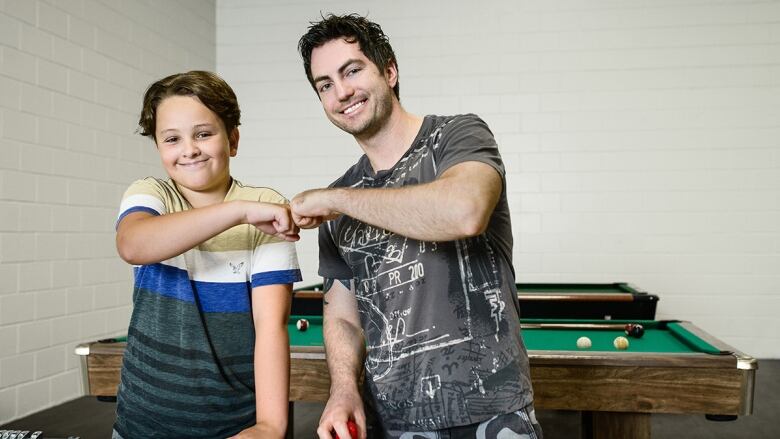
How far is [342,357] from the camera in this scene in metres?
1.59

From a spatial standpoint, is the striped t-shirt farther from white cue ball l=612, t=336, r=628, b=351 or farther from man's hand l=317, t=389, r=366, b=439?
white cue ball l=612, t=336, r=628, b=351

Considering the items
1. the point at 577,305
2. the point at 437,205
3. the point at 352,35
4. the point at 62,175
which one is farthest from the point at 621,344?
the point at 62,175

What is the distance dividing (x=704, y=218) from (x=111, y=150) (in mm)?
4971

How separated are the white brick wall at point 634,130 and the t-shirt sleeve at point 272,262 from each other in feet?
14.8

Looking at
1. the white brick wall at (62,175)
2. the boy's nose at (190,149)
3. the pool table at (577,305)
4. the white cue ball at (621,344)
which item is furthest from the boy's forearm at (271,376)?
the white brick wall at (62,175)

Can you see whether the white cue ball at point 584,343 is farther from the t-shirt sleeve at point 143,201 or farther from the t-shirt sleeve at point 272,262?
the t-shirt sleeve at point 143,201

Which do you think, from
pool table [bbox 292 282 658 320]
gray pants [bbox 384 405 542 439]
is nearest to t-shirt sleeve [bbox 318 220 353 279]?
gray pants [bbox 384 405 542 439]

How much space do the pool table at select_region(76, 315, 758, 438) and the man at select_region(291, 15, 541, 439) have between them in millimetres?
772

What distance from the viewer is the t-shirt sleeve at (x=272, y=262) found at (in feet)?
4.11

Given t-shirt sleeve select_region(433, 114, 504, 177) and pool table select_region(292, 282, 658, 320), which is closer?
t-shirt sleeve select_region(433, 114, 504, 177)

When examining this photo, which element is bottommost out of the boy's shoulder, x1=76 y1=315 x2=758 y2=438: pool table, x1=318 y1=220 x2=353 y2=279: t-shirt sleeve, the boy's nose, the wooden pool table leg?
the wooden pool table leg

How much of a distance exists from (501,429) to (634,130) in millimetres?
4794

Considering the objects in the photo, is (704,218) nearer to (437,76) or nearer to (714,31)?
(714,31)

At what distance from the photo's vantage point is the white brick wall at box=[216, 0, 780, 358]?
211 inches
